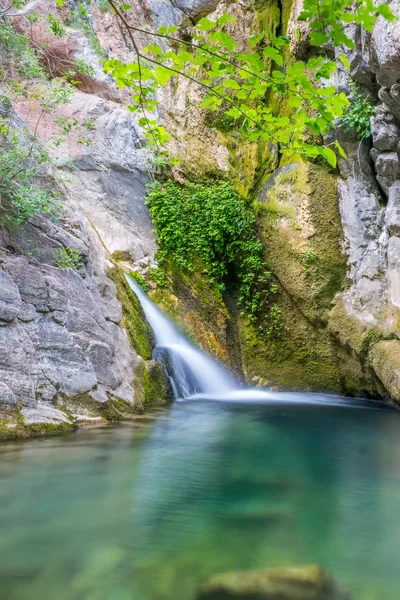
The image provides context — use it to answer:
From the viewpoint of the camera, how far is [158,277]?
10.5m

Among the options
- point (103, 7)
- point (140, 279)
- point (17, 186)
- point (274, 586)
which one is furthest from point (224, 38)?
point (103, 7)

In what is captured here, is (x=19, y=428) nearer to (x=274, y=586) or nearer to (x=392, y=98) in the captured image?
(x=274, y=586)

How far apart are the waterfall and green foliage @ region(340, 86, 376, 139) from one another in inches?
195

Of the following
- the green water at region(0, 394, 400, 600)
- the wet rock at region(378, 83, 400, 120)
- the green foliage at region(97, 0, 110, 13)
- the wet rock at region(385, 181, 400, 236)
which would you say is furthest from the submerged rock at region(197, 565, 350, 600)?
the green foliage at region(97, 0, 110, 13)

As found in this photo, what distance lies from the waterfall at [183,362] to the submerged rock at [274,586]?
5.38m

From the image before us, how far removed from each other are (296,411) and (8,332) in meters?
4.54

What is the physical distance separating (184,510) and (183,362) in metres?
5.27

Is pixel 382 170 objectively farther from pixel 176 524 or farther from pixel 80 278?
pixel 176 524

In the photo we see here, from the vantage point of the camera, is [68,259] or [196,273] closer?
[68,259]

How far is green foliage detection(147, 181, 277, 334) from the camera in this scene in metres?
10.0

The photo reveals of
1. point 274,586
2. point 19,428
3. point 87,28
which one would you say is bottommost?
point 274,586

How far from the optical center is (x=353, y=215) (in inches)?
344

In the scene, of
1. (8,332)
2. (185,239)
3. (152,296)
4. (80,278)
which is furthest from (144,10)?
(8,332)

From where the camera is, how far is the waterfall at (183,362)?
7957mm
